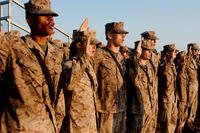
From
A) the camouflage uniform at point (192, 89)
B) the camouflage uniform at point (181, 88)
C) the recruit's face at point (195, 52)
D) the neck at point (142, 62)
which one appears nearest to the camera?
the neck at point (142, 62)

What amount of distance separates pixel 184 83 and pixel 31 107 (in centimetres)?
737

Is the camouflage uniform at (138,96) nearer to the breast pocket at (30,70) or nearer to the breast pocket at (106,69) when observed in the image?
the breast pocket at (106,69)

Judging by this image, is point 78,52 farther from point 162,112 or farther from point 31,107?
point 162,112

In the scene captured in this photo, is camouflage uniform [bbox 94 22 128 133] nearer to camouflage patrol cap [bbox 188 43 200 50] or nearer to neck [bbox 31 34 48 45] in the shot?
neck [bbox 31 34 48 45]

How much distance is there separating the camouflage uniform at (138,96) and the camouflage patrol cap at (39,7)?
373 centimetres

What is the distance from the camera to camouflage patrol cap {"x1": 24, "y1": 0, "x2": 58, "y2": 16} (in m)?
4.53

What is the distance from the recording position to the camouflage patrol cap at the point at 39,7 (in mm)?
4531

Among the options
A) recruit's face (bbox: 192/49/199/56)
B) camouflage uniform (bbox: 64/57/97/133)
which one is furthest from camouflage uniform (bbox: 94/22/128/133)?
recruit's face (bbox: 192/49/199/56)

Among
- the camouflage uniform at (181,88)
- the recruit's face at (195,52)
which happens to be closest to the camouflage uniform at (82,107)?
the camouflage uniform at (181,88)

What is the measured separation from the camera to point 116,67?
7.57 m

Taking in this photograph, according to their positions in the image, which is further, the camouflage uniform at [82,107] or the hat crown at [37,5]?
the camouflage uniform at [82,107]

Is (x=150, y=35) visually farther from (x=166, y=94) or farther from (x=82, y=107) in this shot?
(x=82, y=107)

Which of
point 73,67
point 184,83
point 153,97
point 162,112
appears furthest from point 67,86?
point 184,83

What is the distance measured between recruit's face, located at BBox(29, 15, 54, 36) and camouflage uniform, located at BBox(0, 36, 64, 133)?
0.62ft
